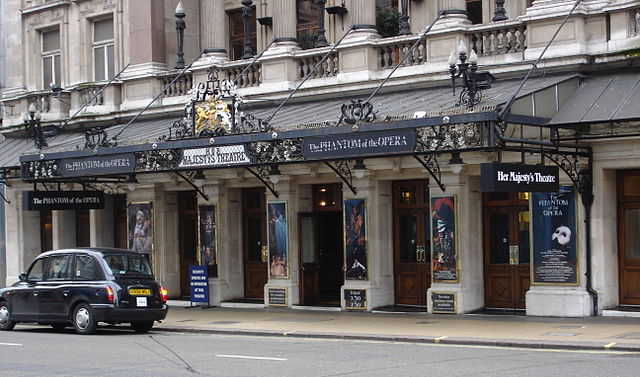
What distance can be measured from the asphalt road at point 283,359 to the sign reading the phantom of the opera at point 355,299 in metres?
5.33

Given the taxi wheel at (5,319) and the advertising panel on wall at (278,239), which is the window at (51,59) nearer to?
the advertising panel on wall at (278,239)

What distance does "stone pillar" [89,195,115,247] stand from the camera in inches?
1326

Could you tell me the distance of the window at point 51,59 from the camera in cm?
3684

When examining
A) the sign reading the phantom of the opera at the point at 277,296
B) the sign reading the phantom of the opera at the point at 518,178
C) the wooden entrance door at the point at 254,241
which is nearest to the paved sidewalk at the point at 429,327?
the sign reading the phantom of the opera at the point at 277,296

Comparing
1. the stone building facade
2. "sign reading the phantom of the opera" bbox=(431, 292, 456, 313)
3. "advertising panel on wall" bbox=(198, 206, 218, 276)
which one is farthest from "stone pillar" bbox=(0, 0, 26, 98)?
"sign reading the phantom of the opera" bbox=(431, 292, 456, 313)

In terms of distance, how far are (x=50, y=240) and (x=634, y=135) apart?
68.2 feet

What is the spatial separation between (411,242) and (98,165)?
7.85m

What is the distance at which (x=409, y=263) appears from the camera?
87.8 ft

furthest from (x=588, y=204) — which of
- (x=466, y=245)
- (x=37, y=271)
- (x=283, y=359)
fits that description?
(x=37, y=271)

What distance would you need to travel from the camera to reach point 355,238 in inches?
1048

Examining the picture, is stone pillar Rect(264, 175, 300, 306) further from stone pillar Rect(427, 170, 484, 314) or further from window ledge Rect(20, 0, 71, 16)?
window ledge Rect(20, 0, 71, 16)

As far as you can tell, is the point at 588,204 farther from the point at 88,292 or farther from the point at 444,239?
the point at 88,292

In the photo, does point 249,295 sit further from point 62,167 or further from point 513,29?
point 513,29

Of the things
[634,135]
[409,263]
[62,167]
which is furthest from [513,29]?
[62,167]
